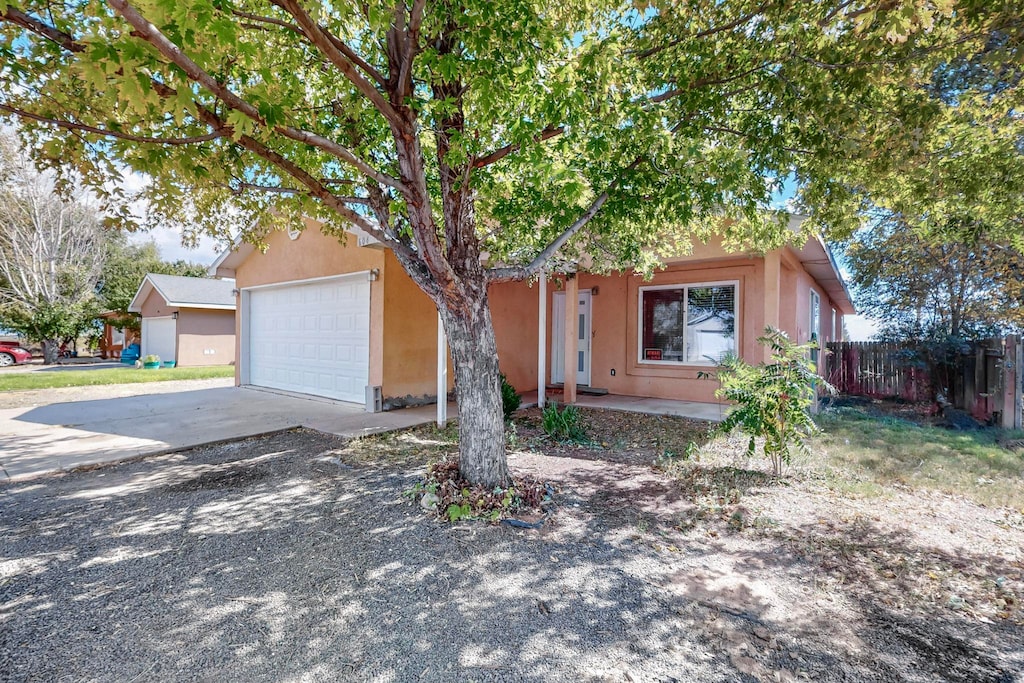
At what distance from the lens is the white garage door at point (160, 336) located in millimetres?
20328

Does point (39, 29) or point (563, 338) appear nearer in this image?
point (39, 29)

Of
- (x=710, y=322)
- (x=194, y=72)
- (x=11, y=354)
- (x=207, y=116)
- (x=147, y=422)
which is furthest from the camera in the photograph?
(x=11, y=354)

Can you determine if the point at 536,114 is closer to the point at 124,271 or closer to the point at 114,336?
the point at 114,336

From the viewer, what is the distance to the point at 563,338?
1163 centimetres

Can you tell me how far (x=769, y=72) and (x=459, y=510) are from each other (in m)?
4.65

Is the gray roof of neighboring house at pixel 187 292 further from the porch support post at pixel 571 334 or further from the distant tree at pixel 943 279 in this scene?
the distant tree at pixel 943 279

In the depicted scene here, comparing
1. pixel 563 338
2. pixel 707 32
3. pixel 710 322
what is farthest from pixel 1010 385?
pixel 707 32

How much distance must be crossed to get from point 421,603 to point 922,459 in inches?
248

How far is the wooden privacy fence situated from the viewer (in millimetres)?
7895

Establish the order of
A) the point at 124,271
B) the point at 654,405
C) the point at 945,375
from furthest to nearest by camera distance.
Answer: the point at 124,271
the point at 945,375
the point at 654,405

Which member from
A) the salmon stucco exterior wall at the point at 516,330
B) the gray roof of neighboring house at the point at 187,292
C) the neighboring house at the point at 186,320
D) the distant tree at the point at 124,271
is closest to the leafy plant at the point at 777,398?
the salmon stucco exterior wall at the point at 516,330

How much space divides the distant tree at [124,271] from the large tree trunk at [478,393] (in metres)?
27.0

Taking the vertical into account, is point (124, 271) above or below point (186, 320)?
above

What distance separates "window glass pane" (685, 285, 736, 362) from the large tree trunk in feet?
20.2
